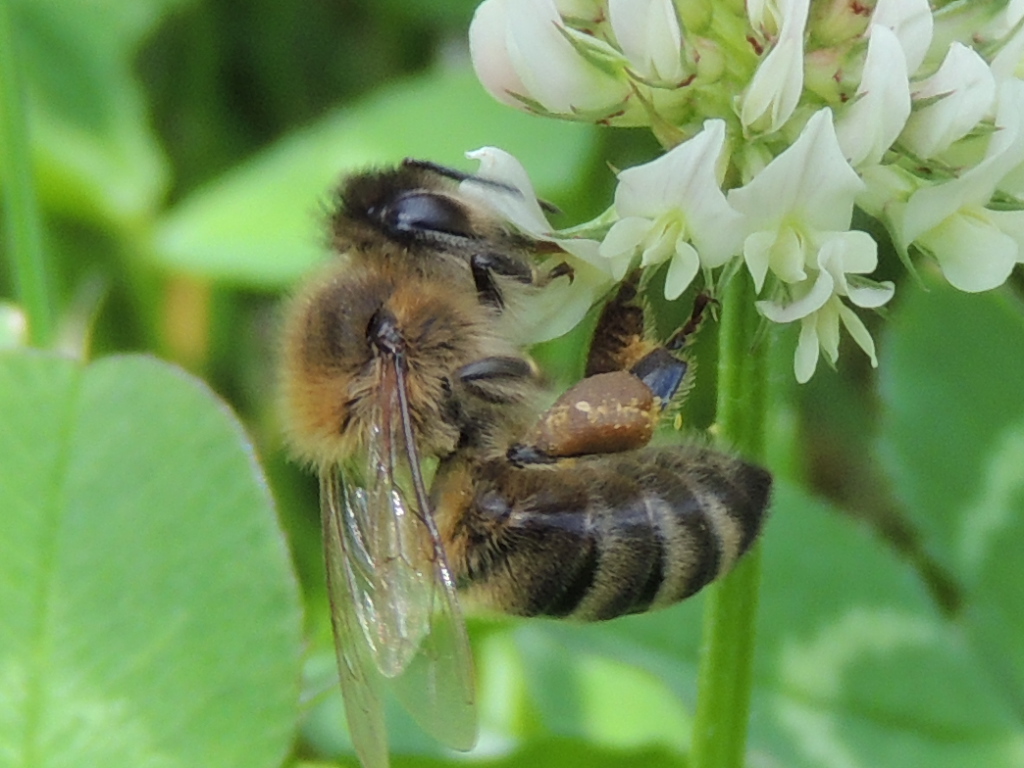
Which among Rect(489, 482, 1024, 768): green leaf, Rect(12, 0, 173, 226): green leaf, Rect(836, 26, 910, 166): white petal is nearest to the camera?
Rect(836, 26, 910, 166): white petal

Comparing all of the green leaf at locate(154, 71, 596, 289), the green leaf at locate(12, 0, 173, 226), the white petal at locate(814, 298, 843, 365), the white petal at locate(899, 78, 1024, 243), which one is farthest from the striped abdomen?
the green leaf at locate(12, 0, 173, 226)

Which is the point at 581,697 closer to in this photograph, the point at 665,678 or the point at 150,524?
the point at 665,678

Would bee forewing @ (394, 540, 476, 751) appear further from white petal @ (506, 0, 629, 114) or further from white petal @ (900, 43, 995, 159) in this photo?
white petal @ (900, 43, 995, 159)

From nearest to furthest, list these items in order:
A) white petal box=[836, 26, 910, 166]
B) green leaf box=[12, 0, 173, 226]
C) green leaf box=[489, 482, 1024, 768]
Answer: white petal box=[836, 26, 910, 166] < green leaf box=[489, 482, 1024, 768] < green leaf box=[12, 0, 173, 226]

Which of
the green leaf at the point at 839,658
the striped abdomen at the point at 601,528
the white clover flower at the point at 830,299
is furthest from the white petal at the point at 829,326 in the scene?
the green leaf at the point at 839,658

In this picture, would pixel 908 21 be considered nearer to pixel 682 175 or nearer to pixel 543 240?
pixel 682 175

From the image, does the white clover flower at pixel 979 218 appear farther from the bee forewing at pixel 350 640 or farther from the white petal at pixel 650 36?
the bee forewing at pixel 350 640

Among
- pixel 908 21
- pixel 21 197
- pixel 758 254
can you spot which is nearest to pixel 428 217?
pixel 758 254

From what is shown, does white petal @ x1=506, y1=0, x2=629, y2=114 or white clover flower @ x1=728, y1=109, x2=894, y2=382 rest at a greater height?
white petal @ x1=506, y1=0, x2=629, y2=114

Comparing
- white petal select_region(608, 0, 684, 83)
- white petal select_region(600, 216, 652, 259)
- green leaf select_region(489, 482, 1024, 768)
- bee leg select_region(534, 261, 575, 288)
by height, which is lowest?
green leaf select_region(489, 482, 1024, 768)
